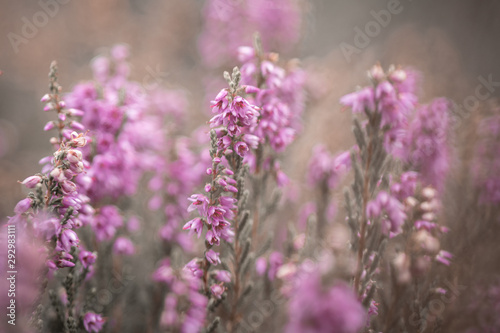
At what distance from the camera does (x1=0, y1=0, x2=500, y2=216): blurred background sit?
483 centimetres

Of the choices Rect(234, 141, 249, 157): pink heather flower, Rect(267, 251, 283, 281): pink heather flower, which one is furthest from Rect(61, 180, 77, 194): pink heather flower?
Rect(267, 251, 283, 281): pink heather flower

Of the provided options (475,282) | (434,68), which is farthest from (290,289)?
(434,68)

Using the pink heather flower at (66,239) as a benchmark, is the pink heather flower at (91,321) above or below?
below

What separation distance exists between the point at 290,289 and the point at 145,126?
162 centimetres

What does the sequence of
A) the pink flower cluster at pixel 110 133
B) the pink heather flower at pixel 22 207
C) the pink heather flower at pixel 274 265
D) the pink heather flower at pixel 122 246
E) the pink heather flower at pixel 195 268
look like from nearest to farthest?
the pink heather flower at pixel 22 207 < the pink heather flower at pixel 195 268 < the pink flower cluster at pixel 110 133 < the pink heather flower at pixel 274 265 < the pink heather flower at pixel 122 246

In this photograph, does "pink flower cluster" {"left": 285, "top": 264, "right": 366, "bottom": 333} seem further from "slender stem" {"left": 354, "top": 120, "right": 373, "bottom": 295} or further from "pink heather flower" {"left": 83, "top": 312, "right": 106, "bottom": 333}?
"pink heather flower" {"left": 83, "top": 312, "right": 106, "bottom": 333}

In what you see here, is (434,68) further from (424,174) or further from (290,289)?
(290,289)

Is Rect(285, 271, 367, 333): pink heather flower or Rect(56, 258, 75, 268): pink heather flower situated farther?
Rect(56, 258, 75, 268): pink heather flower

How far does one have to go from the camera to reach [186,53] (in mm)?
6855

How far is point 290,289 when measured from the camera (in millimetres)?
2006

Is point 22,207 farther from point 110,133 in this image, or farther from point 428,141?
point 428,141

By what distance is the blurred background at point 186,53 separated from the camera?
4.83 meters

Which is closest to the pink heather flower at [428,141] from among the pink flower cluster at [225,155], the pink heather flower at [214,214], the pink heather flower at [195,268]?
the pink flower cluster at [225,155]

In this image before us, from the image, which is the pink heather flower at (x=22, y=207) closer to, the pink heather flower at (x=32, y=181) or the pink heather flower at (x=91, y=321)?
the pink heather flower at (x=32, y=181)
